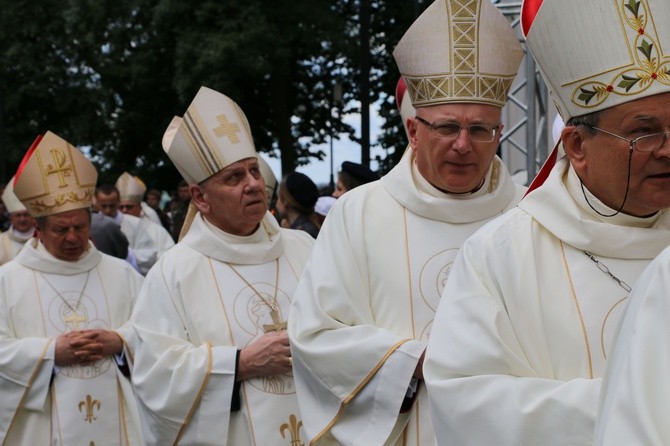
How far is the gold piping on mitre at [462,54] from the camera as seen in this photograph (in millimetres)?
4352

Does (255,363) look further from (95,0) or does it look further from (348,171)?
(95,0)

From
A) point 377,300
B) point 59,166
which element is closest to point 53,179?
point 59,166

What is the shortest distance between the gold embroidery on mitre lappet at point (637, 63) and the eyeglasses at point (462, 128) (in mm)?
1056

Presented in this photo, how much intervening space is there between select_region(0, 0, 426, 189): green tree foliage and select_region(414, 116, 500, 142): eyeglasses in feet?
58.4

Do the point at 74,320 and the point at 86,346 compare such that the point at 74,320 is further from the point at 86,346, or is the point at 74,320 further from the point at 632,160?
the point at 632,160

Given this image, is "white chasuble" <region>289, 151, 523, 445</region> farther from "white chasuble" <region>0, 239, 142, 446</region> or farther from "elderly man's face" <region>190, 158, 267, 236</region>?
"white chasuble" <region>0, 239, 142, 446</region>

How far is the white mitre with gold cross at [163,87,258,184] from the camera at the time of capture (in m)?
5.71

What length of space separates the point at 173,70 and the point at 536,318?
24.5 metres

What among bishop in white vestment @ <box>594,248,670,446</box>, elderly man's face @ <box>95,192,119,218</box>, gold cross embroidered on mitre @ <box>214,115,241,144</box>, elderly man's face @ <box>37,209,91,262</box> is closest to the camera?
bishop in white vestment @ <box>594,248,670,446</box>

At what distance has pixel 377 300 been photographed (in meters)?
4.28

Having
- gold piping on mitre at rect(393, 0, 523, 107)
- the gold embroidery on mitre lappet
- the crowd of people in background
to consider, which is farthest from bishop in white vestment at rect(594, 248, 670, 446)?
gold piping on mitre at rect(393, 0, 523, 107)

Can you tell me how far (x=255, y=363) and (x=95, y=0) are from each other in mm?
21696

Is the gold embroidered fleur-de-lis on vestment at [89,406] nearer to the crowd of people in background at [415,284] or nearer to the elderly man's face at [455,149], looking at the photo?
the crowd of people in background at [415,284]

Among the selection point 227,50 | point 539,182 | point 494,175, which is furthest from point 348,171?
point 227,50
